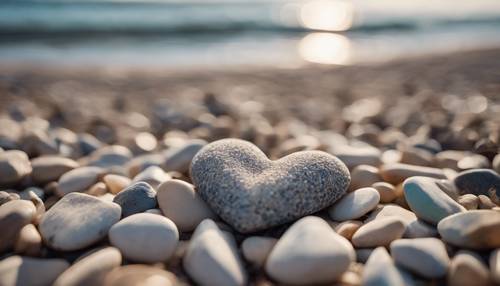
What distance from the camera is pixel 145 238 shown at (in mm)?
1108

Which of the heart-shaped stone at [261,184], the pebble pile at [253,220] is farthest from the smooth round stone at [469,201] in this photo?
the heart-shaped stone at [261,184]

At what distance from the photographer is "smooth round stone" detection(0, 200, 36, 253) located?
3.84 feet

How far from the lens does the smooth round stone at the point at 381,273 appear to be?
95 centimetres

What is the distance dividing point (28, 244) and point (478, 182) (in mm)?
1578

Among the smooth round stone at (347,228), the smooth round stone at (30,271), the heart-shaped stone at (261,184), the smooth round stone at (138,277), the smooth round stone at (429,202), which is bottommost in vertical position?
the smooth round stone at (30,271)

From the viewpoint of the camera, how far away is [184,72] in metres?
5.28

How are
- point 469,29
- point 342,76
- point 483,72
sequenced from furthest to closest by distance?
1. point 469,29
2. point 342,76
3. point 483,72

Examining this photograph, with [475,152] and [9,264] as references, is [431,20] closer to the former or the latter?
[475,152]

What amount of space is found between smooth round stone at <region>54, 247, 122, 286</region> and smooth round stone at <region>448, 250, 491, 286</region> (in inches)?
34.9

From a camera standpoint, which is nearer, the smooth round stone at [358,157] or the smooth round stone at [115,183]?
the smooth round stone at [115,183]

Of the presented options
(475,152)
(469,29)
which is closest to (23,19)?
→ (475,152)

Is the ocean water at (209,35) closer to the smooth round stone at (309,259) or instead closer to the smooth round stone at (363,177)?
the smooth round stone at (363,177)

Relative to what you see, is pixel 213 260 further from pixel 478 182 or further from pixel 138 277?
pixel 478 182

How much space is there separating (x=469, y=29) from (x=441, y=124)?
32.6ft
